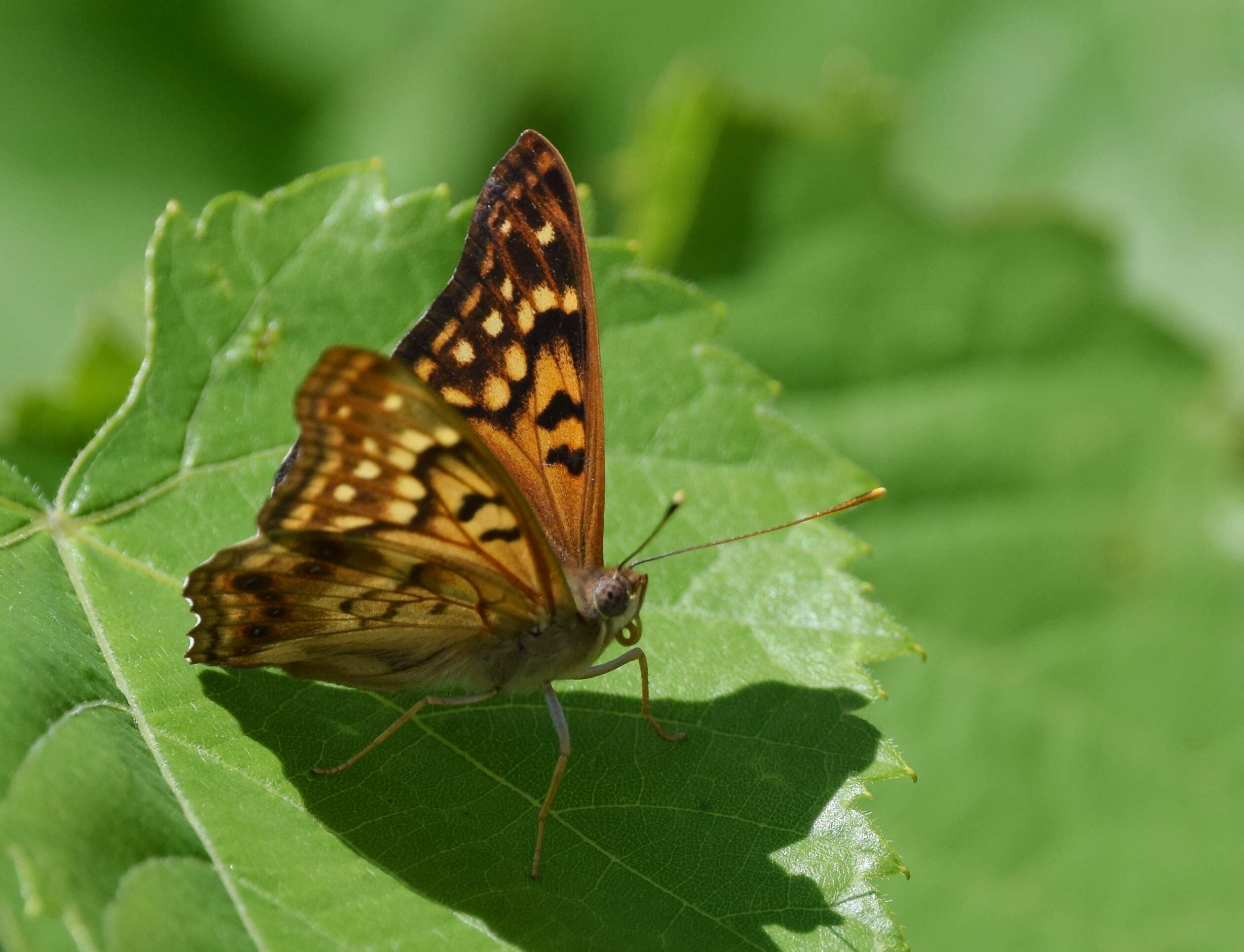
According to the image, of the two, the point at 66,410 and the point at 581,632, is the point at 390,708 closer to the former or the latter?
the point at 581,632

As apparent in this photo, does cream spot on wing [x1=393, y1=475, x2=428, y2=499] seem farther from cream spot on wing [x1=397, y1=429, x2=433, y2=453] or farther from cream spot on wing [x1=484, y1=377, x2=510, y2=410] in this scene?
cream spot on wing [x1=484, y1=377, x2=510, y2=410]

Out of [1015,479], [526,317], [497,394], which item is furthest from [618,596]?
[1015,479]

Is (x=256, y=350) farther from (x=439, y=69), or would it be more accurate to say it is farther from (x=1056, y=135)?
(x=1056, y=135)

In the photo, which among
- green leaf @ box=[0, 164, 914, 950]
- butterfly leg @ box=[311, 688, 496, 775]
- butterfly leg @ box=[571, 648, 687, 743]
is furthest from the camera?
butterfly leg @ box=[571, 648, 687, 743]

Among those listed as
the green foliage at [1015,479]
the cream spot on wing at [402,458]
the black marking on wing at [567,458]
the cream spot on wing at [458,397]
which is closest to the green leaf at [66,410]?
the cream spot on wing at [458,397]

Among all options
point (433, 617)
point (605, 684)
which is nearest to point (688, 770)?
point (605, 684)

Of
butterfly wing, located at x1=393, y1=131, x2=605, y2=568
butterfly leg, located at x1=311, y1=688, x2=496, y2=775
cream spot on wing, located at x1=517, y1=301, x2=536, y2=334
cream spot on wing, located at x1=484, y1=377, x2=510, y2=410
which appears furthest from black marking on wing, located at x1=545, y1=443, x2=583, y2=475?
butterfly leg, located at x1=311, y1=688, x2=496, y2=775
